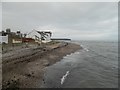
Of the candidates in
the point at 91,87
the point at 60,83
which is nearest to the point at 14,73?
the point at 60,83

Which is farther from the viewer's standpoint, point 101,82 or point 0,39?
point 0,39

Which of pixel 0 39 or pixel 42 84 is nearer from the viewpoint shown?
pixel 42 84

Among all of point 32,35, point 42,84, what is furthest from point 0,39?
point 42,84

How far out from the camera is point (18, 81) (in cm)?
1536

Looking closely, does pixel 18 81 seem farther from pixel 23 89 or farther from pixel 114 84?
pixel 114 84

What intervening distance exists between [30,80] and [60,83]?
3180 mm

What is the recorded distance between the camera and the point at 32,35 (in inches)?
3159

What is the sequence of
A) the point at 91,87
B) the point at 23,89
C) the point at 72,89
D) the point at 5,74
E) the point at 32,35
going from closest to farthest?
the point at 23,89, the point at 72,89, the point at 91,87, the point at 5,74, the point at 32,35

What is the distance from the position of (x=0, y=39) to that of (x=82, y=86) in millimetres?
43563

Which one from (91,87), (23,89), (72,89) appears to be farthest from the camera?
(91,87)

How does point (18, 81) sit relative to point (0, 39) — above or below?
below

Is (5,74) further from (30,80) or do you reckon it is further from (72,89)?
(72,89)

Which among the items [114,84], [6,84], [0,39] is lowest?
[114,84]

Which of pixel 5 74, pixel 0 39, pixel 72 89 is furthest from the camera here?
pixel 0 39
